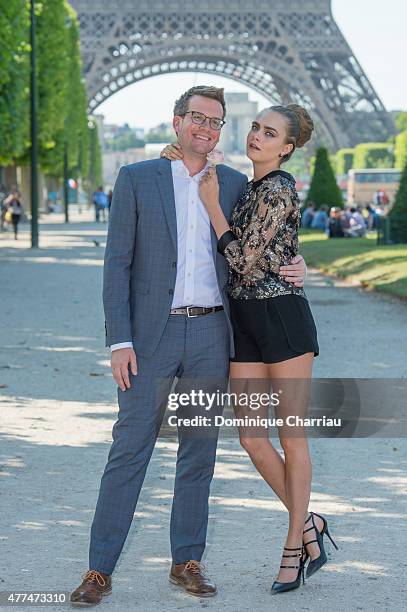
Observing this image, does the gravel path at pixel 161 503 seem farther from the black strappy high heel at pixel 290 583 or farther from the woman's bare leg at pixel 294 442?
the woman's bare leg at pixel 294 442

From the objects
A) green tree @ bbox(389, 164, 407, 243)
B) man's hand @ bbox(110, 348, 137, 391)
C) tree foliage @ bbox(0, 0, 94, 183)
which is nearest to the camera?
man's hand @ bbox(110, 348, 137, 391)

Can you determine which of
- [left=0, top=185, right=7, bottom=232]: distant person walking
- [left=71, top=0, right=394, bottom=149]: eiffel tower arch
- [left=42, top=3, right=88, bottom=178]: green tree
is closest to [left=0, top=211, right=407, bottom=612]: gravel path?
[left=0, top=185, right=7, bottom=232]: distant person walking

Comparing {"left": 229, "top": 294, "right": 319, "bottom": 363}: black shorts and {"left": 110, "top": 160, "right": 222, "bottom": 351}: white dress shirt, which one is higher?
{"left": 110, "top": 160, "right": 222, "bottom": 351}: white dress shirt

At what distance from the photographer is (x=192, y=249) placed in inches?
201

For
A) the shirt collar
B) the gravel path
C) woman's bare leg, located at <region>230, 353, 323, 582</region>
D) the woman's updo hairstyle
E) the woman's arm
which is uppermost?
the woman's updo hairstyle

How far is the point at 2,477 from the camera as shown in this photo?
7.18 metres

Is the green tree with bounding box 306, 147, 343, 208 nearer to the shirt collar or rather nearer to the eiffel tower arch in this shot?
the eiffel tower arch

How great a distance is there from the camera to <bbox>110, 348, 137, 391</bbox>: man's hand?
16.4 ft

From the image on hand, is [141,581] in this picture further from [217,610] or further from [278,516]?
[278,516]

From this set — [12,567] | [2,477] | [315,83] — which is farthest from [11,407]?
[315,83]

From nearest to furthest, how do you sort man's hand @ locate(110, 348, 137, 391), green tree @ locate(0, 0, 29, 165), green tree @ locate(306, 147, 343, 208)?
man's hand @ locate(110, 348, 137, 391), green tree @ locate(0, 0, 29, 165), green tree @ locate(306, 147, 343, 208)

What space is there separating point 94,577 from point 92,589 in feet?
0.21

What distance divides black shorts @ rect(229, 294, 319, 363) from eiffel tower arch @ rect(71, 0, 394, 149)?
7469 centimetres

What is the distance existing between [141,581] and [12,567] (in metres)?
0.49
